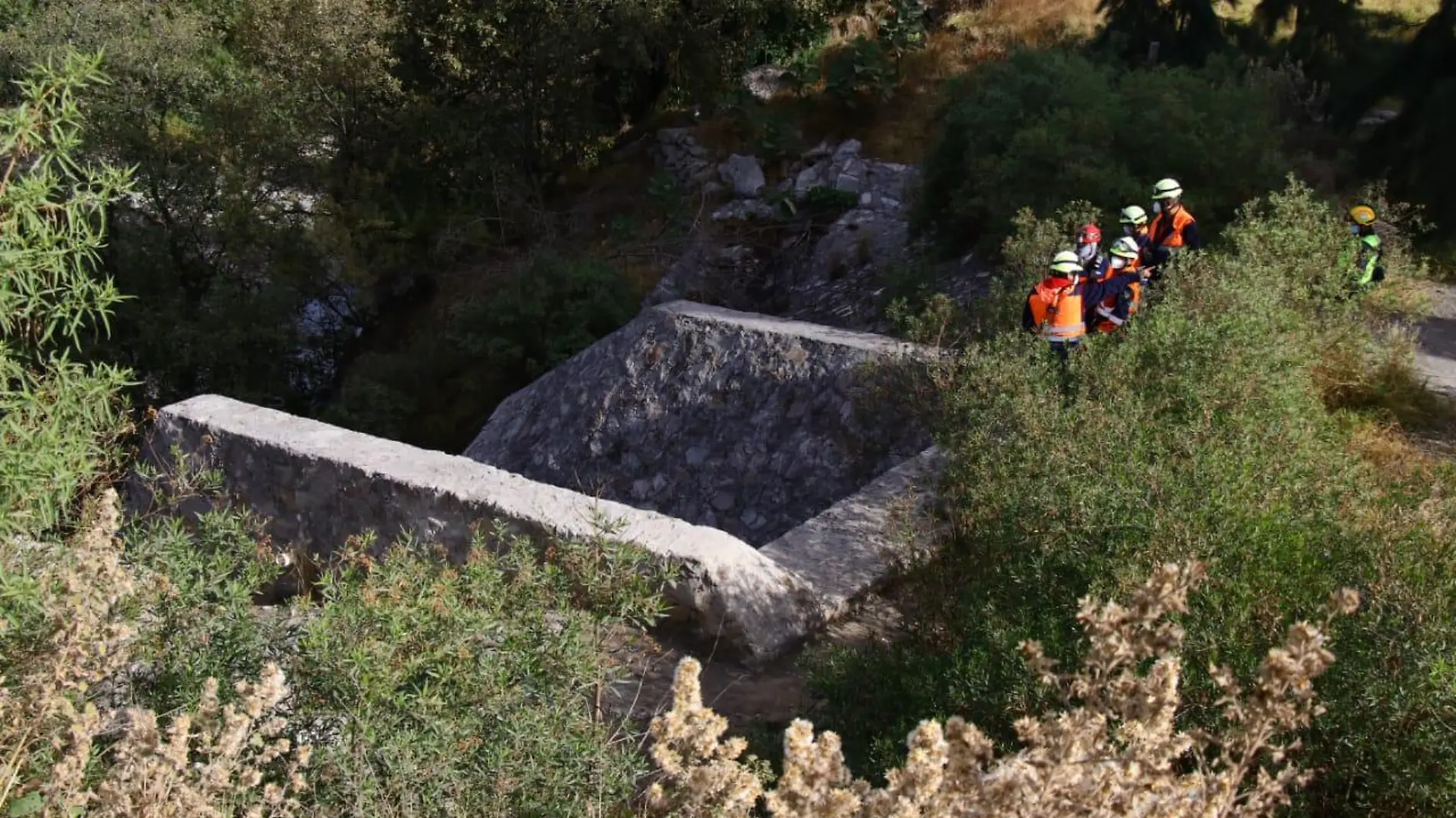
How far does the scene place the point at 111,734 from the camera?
3.60 metres

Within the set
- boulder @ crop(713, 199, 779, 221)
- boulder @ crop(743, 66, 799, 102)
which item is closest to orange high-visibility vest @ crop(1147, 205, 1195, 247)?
boulder @ crop(713, 199, 779, 221)

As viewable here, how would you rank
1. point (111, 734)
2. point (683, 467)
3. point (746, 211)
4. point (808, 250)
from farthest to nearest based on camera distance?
point (746, 211) → point (808, 250) → point (683, 467) → point (111, 734)

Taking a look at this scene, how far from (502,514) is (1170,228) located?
5.26 meters

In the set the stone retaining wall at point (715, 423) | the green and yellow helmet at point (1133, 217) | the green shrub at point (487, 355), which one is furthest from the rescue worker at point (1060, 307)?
the green shrub at point (487, 355)

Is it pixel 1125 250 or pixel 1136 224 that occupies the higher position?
pixel 1125 250

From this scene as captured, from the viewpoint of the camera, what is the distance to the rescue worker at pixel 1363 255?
328 inches

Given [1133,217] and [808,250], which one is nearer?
[1133,217]

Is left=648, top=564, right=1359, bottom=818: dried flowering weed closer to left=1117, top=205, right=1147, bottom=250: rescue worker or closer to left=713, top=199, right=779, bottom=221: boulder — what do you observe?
left=1117, top=205, right=1147, bottom=250: rescue worker

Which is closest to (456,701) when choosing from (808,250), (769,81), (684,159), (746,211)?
(808,250)

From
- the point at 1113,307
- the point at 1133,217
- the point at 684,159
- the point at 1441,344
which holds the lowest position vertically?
the point at 684,159

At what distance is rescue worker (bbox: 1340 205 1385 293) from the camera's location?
8.34m

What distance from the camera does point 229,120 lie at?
16281 millimetres

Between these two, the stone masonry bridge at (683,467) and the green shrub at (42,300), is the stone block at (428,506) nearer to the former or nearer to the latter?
the stone masonry bridge at (683,467)

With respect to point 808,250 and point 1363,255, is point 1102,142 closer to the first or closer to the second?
point 1363,255
